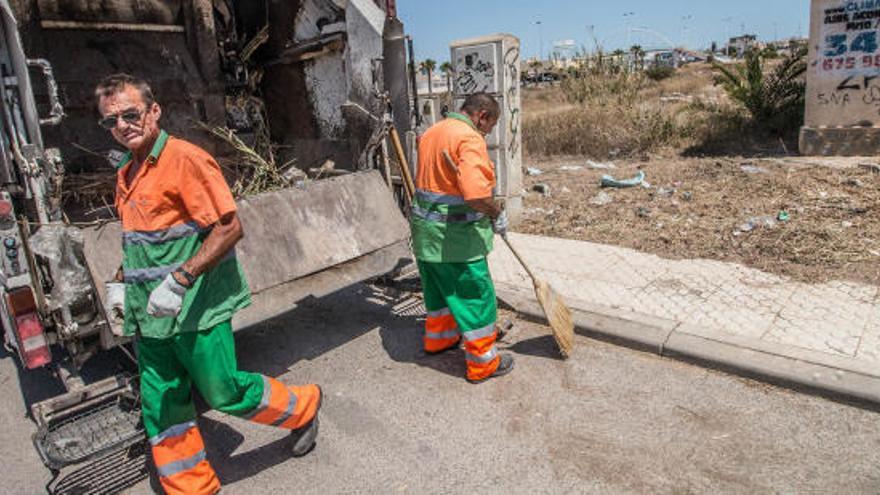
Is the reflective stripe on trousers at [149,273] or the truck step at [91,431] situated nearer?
the reflective stripe on trousers at [149,273]

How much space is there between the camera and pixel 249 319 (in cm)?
348

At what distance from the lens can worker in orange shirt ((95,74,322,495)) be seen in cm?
237

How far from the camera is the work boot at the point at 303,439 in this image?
2.95 meters

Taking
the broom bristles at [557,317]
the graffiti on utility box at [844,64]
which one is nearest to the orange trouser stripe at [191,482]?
the broom bristles at [557,317]

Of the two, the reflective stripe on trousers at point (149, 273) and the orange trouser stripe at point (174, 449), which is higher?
the reflective stripe on trousers at point (149, 273)

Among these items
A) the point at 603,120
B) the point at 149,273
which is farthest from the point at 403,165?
the point at 603,120

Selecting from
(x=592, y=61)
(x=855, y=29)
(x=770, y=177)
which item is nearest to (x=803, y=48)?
(x=855, y=29)

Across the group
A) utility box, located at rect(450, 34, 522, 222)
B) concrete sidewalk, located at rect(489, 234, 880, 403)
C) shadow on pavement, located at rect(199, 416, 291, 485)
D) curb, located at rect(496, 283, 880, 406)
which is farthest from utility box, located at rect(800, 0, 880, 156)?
shadow on pavement, located at rect(199, 416, 291, 485)

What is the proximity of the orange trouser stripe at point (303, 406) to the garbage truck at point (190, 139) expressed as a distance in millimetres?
633

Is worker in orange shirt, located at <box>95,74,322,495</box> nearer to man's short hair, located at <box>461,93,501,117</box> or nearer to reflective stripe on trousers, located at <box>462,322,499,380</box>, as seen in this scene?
reflective stripe on trousers, located at <box>462,322,499,380</box>

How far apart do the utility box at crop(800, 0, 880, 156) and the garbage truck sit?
6.66 metres

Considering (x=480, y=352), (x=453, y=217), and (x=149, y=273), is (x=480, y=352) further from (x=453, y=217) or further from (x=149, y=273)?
(x=149, y=273)

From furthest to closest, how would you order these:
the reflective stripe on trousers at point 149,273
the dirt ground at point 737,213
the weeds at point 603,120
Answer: the weeds at point 603,120
the dirt ground at point 737,213
the reflective stripe on trousers at point 149,273

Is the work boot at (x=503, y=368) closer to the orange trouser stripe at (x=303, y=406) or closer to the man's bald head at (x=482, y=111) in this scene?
the orange trouser stripe at (x=303, y=406)
